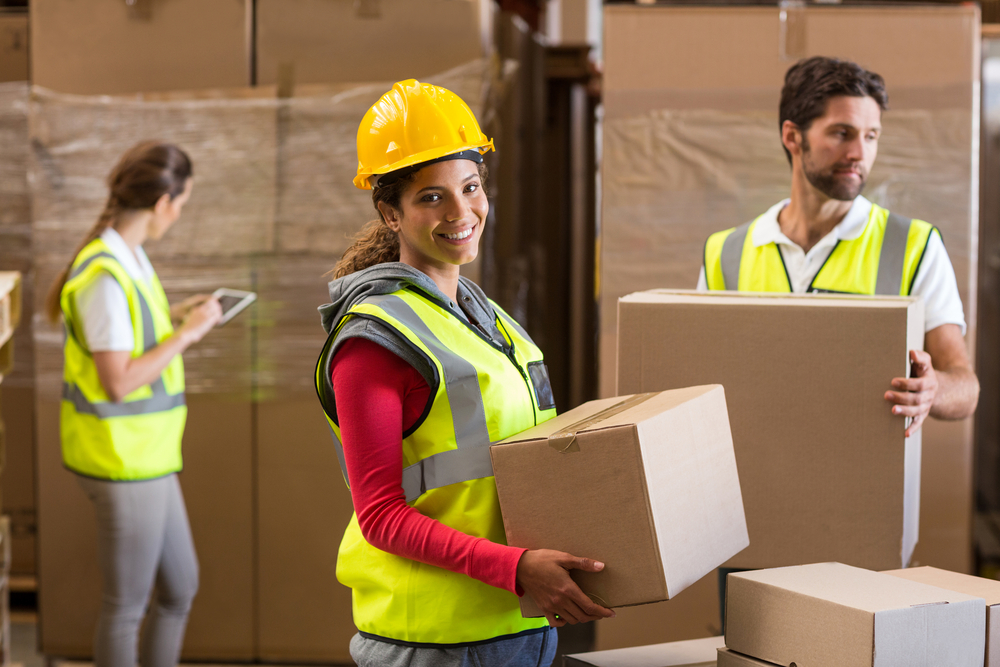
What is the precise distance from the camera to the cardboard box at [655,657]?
57.8 inches

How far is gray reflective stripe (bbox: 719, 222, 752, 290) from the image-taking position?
2193 millimetres

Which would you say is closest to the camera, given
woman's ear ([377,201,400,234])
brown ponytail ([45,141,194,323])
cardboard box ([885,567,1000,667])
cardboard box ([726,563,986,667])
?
cardboard box ([726,563,986,667])

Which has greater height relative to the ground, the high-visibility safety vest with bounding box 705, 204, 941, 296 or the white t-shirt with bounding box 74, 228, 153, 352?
the high-visibility safety vest with bounding box 705, 204, 941, 296

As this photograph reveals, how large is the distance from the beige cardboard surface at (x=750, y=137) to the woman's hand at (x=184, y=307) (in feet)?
4.23

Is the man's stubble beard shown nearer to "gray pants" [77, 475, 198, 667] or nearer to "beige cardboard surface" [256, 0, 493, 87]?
"beige cardboard surface" [256, 0, 493, 87]


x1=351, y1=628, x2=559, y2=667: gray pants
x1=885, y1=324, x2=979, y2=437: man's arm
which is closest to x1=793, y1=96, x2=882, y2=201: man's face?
x1=885, y1=324, x2=979, y2=437: man's arm

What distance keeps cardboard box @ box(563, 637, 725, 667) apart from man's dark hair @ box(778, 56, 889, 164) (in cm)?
123

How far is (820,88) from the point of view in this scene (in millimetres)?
2176

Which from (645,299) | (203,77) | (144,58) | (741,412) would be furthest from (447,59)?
(741,412)

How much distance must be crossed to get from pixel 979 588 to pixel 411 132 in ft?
3.46

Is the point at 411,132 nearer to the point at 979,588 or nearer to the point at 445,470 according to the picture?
the point at 445,470

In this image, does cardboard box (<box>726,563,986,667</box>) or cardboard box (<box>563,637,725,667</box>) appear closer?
cardboard box (<box>726,563,986,667</box>)

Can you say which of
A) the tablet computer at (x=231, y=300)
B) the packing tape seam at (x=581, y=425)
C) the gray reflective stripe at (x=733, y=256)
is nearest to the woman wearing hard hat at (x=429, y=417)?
the packing tape seam at (x=581, y=425)

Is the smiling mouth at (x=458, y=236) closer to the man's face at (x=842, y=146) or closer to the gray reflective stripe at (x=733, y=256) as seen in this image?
the gray reflective stripe at (x=733, y=256)
